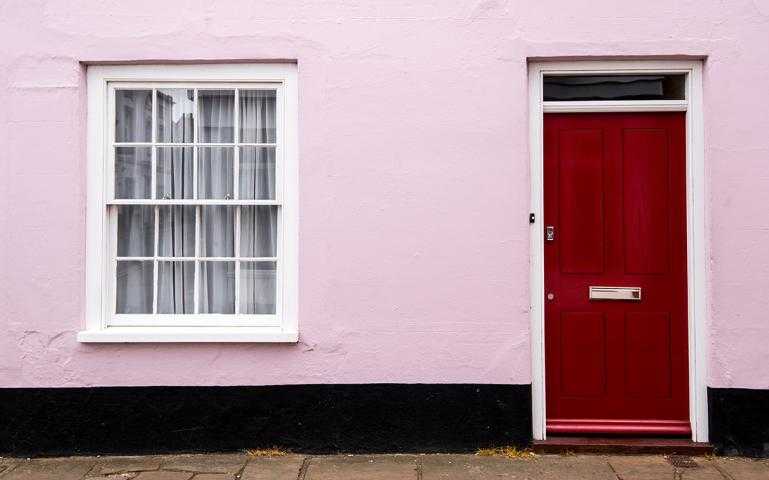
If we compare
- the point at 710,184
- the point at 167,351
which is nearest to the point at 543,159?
the point at 710,184

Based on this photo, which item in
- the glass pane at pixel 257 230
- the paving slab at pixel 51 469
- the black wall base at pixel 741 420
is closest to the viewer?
the paving slab at pixel 51 469

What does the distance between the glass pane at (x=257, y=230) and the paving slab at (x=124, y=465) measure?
1.68 meters

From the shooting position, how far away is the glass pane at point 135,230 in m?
5.79

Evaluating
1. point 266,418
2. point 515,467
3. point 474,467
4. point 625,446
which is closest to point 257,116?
point 266,418

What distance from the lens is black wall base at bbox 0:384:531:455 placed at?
5.57 metres

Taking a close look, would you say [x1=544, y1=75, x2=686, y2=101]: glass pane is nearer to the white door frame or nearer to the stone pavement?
Answer: the white door frame

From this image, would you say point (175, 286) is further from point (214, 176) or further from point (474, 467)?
point (474, 467)

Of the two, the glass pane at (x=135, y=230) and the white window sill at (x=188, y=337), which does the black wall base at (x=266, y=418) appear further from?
the glass pane at (x=135, y=230)

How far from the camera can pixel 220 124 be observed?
579cm

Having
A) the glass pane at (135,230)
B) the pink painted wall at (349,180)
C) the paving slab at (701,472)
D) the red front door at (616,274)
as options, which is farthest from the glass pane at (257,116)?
the paving slab at (701,472)

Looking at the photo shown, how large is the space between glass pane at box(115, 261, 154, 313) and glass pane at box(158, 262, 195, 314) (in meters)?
0.09

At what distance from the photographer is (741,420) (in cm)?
547

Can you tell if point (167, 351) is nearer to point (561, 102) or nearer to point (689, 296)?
point (561, 102)

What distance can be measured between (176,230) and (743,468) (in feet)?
15.1
